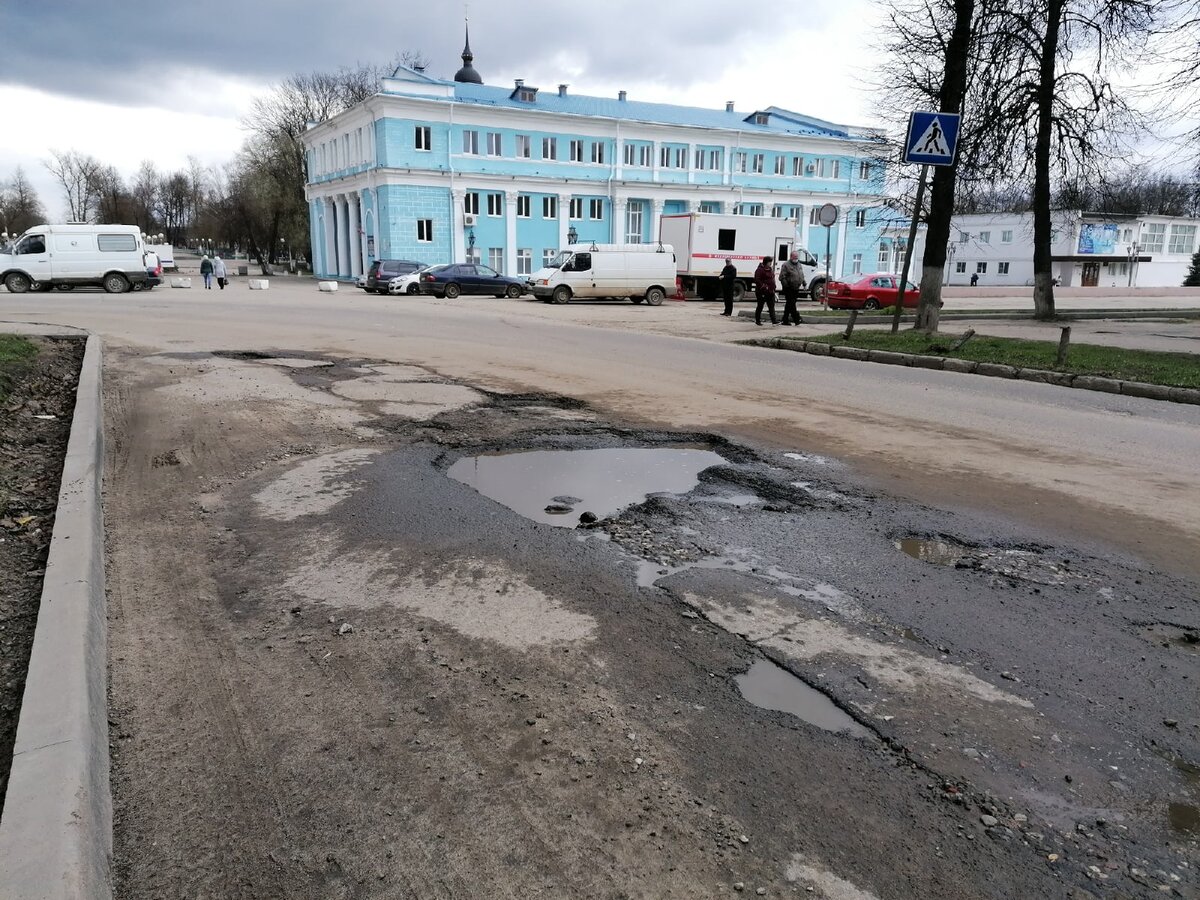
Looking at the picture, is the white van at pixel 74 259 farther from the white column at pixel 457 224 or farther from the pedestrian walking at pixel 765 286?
the pedestrian walking at pixel 765 286

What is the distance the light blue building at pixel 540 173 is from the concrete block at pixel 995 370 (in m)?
32.7

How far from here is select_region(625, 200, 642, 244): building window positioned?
56031mm

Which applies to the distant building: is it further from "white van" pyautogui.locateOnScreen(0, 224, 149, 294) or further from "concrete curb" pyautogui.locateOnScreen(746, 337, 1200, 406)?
"concrete curb" pyautogui.locateOnScreen(746, 337, 1200, 406)

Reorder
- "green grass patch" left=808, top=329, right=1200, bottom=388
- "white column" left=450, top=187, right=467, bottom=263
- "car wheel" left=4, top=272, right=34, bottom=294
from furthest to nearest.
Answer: "white column" left=450, top=187, right=467, bottom=263 < "car wheel" left=4, top=272, right=34, bottom=294 < "green grass patch" left=808, top=329, right=1200, bottom=388

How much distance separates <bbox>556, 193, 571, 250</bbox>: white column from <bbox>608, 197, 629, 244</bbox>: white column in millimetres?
3105

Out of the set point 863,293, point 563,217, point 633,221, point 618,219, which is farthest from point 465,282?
point 633,221

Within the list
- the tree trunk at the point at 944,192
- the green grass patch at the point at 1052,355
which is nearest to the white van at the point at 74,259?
the green grass patch at the point at 1052,355

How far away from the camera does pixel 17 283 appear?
3169cm

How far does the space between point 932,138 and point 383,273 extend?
2773 cm

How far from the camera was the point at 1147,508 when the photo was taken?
5.71 meters

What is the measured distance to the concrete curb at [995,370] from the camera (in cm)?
1062

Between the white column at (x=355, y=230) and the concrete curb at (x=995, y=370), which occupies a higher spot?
the white column at (x=355, y=230)

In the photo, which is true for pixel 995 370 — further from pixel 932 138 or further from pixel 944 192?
pixel 944 192

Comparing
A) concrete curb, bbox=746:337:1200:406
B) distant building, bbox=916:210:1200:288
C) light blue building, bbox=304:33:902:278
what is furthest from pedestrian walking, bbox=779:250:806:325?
distant building, bbox=916:210:1200:288
